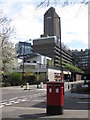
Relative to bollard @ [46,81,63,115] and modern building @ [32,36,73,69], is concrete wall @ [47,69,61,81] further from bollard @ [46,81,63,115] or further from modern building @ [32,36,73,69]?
modern building @ [32,36,73,69]

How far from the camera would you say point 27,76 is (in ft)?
205

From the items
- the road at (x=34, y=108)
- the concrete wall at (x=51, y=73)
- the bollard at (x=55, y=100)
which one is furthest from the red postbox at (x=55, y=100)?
the concrete wall at (x=51, y=73)

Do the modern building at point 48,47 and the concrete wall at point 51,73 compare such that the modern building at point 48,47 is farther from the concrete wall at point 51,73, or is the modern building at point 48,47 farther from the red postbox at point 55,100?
the red postbox at point 55,100

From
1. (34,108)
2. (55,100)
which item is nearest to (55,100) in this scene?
(55,100)

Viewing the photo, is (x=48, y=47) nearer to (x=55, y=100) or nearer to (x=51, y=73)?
(x=51, y=73)

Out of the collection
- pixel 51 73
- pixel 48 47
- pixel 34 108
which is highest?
pixel 48 47

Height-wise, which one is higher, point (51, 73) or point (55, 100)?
point (51, 73)

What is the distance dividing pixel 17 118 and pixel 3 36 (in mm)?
7385

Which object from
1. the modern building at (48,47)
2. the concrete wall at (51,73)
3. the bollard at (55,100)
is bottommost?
the bollard at (55,100)

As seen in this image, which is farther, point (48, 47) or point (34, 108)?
point (48, 47)

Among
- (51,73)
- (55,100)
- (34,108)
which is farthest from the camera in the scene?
(51,73)

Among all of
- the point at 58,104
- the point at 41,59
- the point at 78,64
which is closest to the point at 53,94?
the point at 58,104

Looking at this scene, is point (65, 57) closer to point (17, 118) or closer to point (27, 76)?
point (27, 76)

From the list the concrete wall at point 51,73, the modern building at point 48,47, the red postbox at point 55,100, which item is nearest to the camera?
the red postbox at point 55,100
